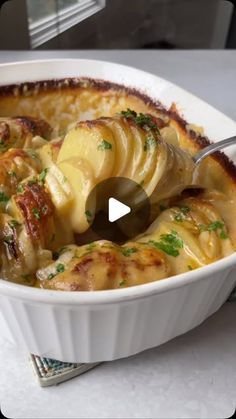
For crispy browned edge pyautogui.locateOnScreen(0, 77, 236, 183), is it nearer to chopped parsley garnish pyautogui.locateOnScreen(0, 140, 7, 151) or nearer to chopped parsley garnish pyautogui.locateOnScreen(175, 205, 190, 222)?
chopped parsley garnish pyautogui.locateOnScreen(0, 140, 7, 151)

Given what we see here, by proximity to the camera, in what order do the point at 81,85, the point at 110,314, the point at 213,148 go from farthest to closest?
the point at 81,85
the point at 213,148
the point at 110,314

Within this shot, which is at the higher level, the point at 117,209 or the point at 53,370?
the point at 117,209

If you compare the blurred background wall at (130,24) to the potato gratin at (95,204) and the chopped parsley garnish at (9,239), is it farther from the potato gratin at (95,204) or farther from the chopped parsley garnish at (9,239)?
the chopped parsley garnish at (9,239)

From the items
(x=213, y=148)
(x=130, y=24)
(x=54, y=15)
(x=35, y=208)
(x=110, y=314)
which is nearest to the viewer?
(x=110, y=314)

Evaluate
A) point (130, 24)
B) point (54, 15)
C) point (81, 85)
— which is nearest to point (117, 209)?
point (81, 85)

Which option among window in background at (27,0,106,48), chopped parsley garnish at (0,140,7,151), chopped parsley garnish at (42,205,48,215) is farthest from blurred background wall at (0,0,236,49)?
chopped parsley garnish at (42,205,48,215)

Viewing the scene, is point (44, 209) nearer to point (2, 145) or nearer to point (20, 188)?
point (20, 188)

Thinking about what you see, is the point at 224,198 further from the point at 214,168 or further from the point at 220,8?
the point at 220,8
